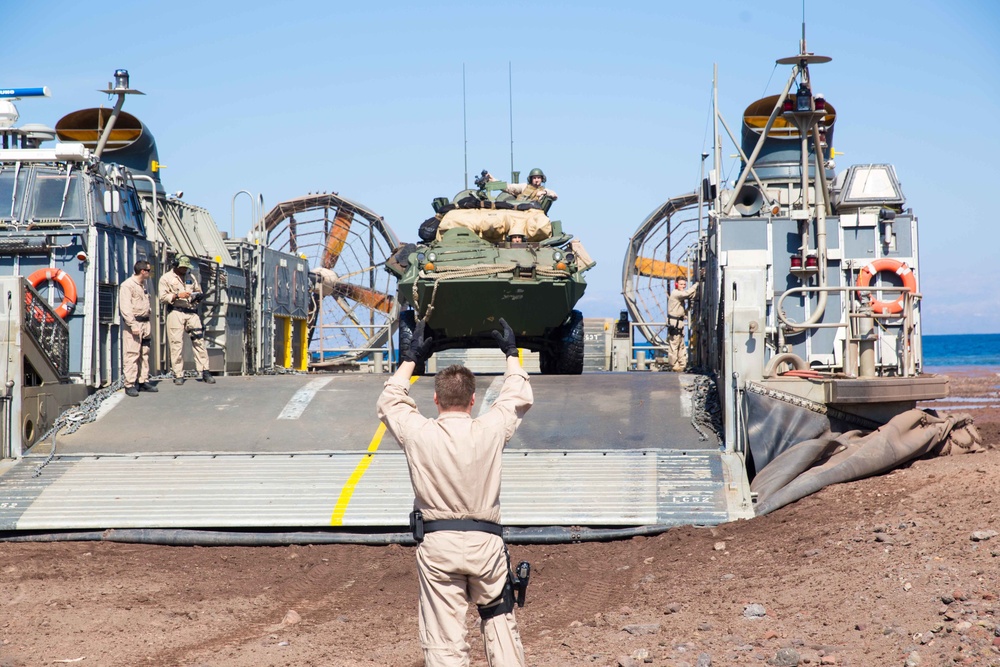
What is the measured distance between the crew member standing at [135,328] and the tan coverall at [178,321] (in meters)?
0.91

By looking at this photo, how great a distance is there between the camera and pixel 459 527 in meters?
4.09

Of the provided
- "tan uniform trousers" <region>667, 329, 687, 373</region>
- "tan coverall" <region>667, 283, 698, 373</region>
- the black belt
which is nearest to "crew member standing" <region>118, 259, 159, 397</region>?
the black belt

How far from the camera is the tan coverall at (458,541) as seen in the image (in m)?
4.05

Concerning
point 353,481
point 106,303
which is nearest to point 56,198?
point 106,303

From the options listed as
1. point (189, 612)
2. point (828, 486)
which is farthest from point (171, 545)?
point (828, 486)

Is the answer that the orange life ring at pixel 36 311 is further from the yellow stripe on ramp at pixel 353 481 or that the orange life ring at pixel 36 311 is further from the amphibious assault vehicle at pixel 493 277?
the amphibious assault vehicle at pixel 493 277

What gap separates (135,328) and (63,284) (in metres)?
0.87

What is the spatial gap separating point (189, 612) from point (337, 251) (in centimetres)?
1509

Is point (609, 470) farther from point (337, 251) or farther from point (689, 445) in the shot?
point (337, 251)

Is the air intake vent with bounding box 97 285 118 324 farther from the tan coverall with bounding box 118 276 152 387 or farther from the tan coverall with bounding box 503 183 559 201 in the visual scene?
the tan coverall with bounding box 503 183 559 201

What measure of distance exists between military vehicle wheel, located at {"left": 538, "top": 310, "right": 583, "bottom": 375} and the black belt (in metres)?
8.77

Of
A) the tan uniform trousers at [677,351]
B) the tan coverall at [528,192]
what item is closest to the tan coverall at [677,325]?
the tan uniform trousers at [677,351]

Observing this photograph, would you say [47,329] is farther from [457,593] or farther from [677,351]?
[677,351]

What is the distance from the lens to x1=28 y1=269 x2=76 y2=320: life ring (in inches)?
425
